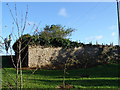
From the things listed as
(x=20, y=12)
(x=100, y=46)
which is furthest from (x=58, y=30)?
(x=20, y=12)

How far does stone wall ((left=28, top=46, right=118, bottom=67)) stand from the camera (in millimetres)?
13312

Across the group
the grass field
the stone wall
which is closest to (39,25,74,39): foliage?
the stone wall

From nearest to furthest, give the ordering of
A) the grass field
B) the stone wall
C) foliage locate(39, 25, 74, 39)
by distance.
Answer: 1. the grass field
2. the stone wall
3. foliage locate(39, 25, 74, 39)

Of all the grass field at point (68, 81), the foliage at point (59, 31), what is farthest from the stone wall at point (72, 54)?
the foliage at point (59, 31)

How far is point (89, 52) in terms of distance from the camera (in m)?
14.3

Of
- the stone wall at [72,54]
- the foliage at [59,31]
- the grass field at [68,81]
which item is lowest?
the grass field at [68,81]

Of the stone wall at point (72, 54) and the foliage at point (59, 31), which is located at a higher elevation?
the foliage at point (59, 31)

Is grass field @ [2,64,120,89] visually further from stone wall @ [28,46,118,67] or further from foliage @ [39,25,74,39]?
foliage @ [39,25,74,39]

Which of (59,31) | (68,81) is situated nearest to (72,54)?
(68,81)

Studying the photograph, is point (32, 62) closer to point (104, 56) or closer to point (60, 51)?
point (60, 51)

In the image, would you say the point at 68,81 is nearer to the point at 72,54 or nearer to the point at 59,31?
the point at 72,54

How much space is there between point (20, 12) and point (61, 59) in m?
10.9

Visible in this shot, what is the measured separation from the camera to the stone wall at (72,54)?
43.7ft

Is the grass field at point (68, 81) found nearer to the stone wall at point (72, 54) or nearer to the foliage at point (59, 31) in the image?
Result: the stone wall at point (72, 54)
